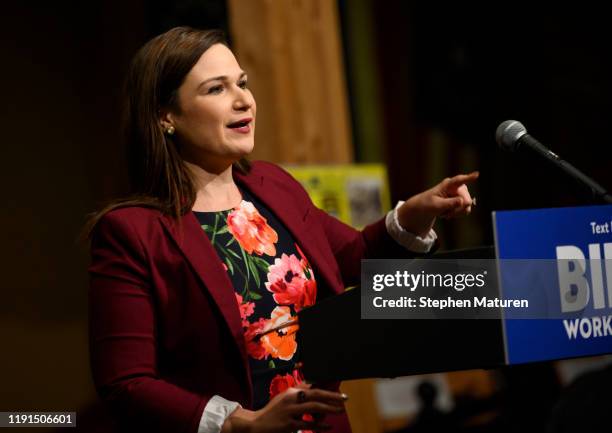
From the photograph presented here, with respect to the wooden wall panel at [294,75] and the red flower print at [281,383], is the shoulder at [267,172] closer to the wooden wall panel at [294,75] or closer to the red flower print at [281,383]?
the red flower print at [281,383]

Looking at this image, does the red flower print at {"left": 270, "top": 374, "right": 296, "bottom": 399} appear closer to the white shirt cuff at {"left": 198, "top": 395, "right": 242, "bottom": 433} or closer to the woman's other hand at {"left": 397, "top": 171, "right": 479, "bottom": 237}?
the white shirt cuff at {"left": 198, "top": 395, "right": 242, "bottom": 433}

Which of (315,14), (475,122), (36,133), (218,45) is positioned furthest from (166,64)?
(475,122)

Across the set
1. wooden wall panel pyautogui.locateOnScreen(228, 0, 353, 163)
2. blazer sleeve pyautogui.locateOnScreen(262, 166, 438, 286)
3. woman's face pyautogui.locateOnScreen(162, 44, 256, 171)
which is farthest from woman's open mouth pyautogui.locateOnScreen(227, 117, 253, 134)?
wooden wall panel pyautogui.locateOnScreen(228, 0, 353, 163)

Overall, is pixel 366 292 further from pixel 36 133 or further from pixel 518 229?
pixel 36 133

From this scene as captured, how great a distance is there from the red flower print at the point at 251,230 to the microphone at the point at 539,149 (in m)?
0.50

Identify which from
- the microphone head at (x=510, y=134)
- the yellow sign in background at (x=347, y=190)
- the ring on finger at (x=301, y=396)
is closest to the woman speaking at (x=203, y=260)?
the ring on finger at (x=301, y=396)

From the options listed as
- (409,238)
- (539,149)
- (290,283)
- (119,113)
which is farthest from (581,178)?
(119,113)

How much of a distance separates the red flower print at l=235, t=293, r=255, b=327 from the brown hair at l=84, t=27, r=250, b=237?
22 cm

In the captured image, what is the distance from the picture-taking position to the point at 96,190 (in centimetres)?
378

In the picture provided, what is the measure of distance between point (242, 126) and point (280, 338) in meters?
0.45

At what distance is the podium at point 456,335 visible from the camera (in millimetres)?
1225

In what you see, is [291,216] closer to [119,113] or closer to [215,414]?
[215,414]

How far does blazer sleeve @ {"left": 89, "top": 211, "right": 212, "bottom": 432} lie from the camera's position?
130 cm

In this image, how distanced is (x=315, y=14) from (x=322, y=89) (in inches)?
12.9
